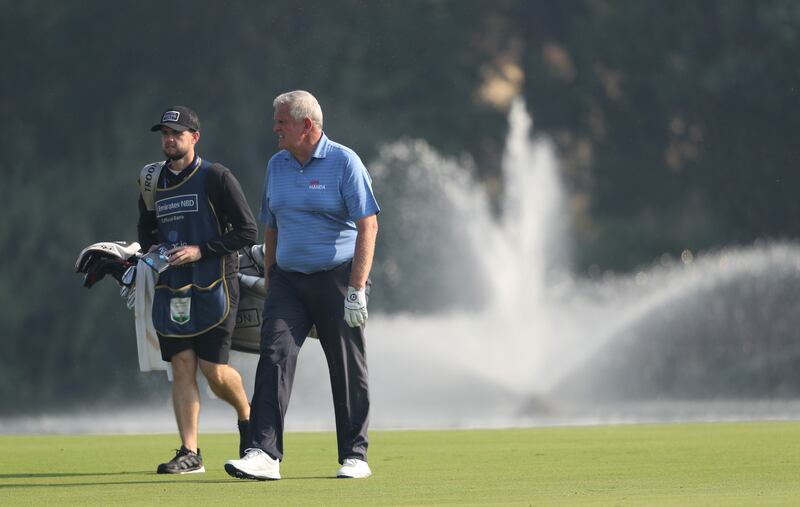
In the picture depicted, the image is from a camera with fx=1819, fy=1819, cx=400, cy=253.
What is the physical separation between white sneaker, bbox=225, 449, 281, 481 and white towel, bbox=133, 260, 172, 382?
1.11 m

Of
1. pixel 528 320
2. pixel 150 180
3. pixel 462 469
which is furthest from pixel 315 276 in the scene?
pixel 528 320

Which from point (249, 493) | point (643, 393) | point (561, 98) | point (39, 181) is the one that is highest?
point (561, 98)

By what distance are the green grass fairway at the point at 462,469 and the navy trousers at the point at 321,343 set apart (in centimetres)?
26

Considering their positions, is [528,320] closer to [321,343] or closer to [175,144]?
[175,144]

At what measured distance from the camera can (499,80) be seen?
4041 cm

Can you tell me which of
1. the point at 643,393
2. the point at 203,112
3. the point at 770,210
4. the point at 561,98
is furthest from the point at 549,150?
the point at 643,393

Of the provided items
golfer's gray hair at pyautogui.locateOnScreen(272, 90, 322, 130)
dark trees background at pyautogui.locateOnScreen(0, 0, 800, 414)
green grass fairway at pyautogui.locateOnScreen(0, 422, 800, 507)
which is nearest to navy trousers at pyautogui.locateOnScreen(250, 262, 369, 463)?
green grass fairway at pyautogui.locateOnScreen(0, 422, 800, 507)

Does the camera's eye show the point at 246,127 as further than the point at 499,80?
No

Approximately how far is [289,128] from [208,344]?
130cm

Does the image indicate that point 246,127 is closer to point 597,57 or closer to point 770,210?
point 597,57

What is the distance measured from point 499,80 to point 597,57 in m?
3.34

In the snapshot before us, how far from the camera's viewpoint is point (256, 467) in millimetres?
8109

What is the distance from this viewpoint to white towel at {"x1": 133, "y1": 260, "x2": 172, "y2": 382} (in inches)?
360

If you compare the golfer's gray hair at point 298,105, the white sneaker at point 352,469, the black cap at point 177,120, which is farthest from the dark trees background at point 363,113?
the golfer's gray hair at point 298,105
